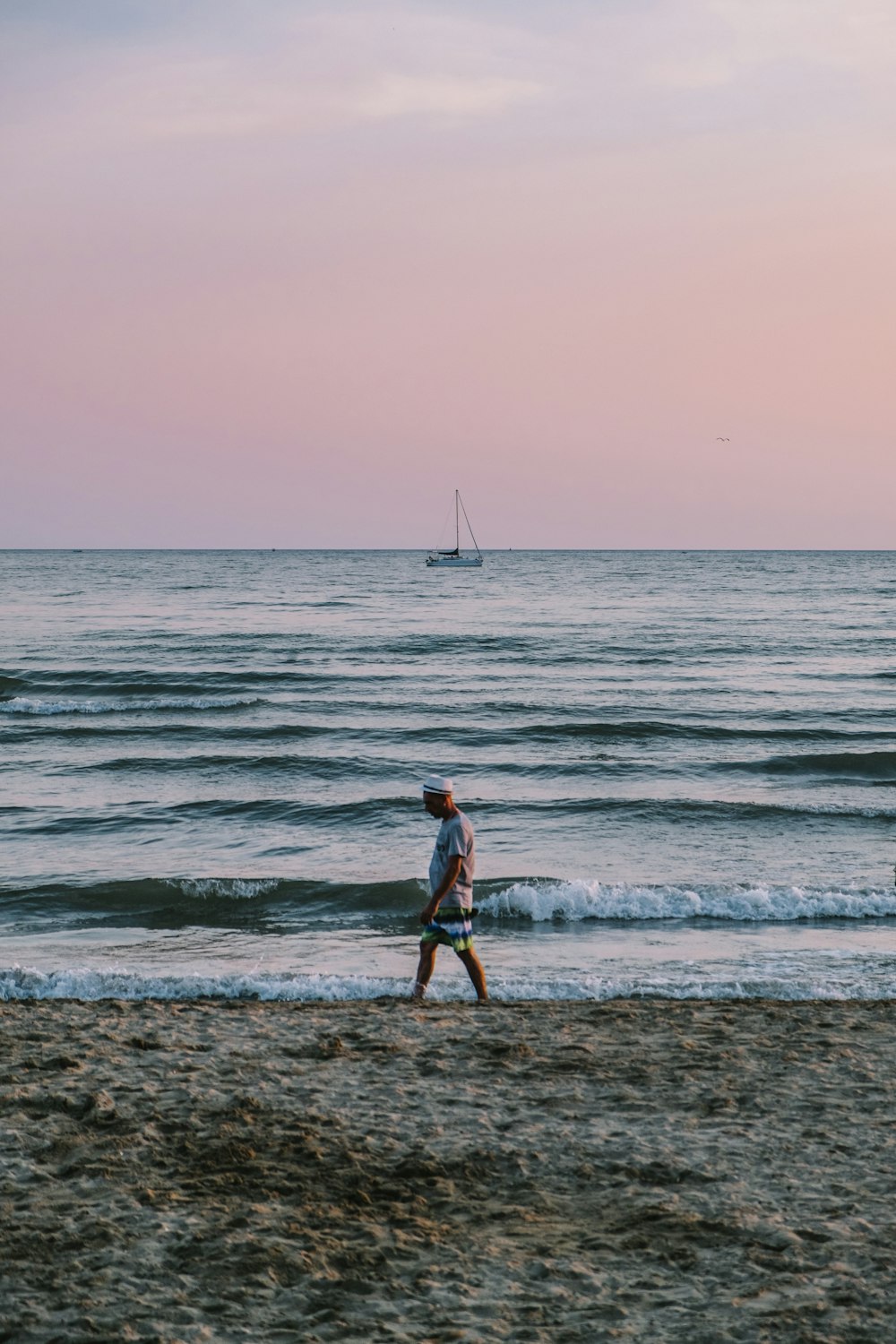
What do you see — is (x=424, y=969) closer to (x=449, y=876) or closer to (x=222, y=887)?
(x=449, y=876)

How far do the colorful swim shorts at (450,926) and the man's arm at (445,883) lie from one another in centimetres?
12

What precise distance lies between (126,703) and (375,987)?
1962 centimetres

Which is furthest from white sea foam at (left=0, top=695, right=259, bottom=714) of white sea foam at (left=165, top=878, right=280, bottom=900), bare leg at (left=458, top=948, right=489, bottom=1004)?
bare leg at (left=458, top=948, right=489, bottom=1004)

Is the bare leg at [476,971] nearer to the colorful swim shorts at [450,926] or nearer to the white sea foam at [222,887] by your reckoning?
the colorful swim shorts at [450,926]

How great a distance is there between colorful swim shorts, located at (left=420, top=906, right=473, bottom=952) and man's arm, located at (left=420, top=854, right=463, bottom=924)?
0.12m

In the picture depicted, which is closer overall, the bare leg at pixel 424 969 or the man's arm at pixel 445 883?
the man's arm at pixel 445 883

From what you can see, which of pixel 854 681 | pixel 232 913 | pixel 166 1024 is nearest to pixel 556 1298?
pixel 166 1024

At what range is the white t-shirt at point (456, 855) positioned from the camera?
8.66m

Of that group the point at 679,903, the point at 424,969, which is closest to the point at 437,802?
the point at 424,969

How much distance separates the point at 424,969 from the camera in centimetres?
920

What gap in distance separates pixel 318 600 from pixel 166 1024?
2168 inches

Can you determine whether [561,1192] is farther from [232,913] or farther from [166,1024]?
[232,913]

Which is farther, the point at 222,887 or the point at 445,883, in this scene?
the point at 222,887

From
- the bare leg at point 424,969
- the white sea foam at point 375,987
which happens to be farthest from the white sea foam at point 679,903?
the bare leg at point 424,969
